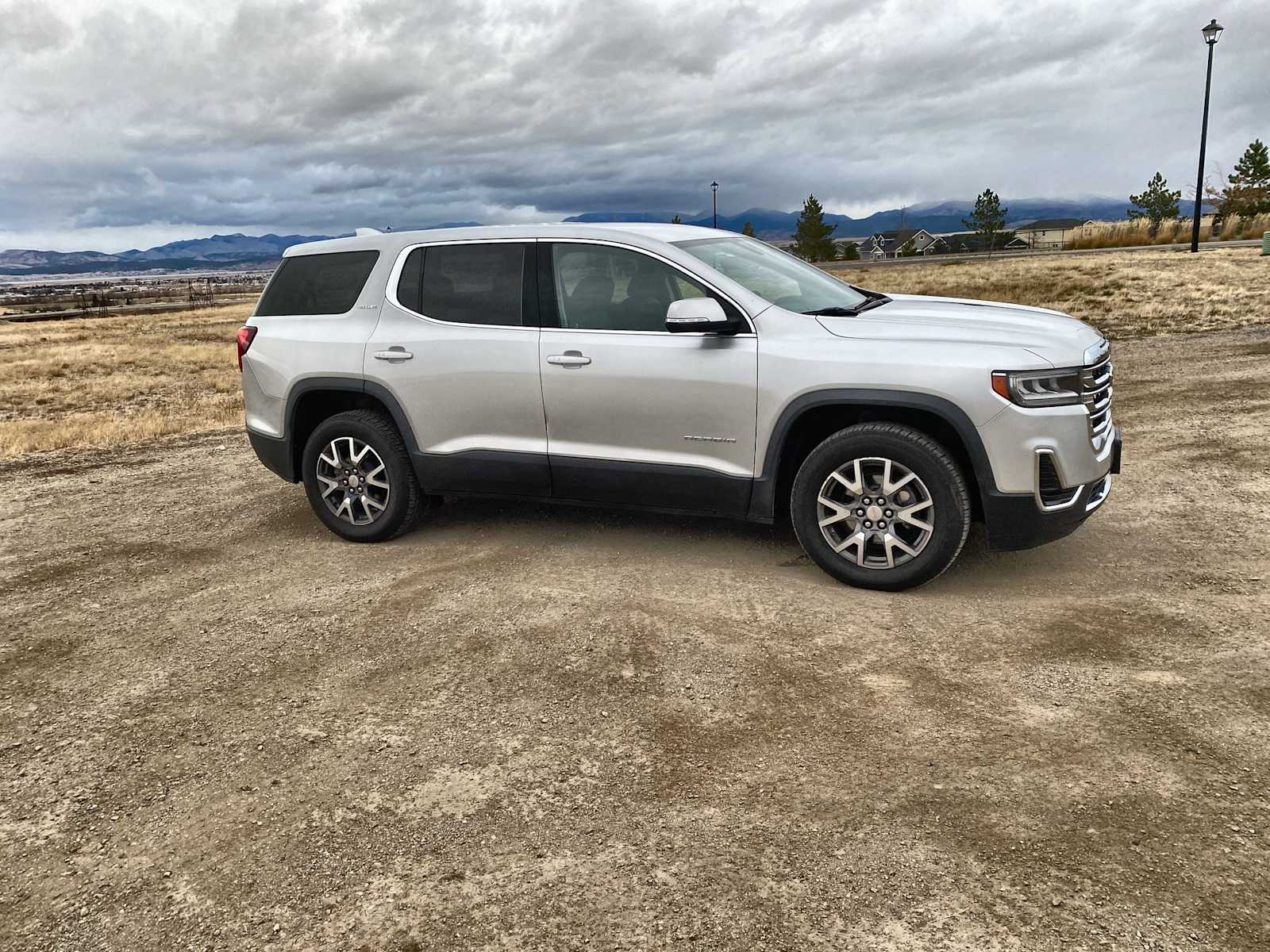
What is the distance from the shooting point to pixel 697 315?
14.5ft

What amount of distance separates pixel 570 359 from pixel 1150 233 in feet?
130

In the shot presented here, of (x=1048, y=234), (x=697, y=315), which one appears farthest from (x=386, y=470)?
(x=1048, y=234)

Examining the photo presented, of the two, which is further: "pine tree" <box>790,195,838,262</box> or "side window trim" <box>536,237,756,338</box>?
"pine tree" <box>790,195,838,262</box>

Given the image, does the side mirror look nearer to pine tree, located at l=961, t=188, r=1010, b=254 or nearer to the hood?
the hood

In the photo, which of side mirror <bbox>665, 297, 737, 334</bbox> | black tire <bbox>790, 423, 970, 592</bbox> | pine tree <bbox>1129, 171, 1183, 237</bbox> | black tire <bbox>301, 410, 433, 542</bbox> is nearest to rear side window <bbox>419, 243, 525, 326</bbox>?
black tire <bbox>301, 410, 433, 542</bbox>

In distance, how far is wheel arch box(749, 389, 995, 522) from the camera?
169 inches

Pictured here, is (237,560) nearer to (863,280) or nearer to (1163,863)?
(1163,863)

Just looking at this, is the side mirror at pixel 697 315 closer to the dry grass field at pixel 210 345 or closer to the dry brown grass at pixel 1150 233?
the dry grass field at pixel 210 345

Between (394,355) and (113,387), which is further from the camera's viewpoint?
(113,387)

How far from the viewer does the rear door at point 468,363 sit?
5.21 metres

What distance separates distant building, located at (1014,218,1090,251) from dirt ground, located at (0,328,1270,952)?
4183 cm

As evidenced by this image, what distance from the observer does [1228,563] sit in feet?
15.7

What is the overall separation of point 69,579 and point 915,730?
15.4ft

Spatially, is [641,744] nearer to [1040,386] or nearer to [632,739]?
[632,739]
